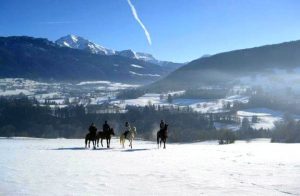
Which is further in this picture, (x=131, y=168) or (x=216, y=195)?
(x=131, y=168)

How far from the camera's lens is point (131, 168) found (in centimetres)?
2478

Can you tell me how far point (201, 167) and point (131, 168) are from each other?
13.6 ft

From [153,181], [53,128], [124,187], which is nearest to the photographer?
[124,187]

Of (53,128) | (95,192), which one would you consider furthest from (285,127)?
(95,192)

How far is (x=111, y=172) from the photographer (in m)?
22.8

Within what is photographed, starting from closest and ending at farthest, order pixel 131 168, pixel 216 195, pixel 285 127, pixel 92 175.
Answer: pixel 216 195 → pixel 92 175 → pixel 131 168 → pixel 285 127

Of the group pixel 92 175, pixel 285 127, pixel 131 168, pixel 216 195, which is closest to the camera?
pixel 216 195

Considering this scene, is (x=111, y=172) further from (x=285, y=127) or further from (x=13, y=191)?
(x=285, y=127)

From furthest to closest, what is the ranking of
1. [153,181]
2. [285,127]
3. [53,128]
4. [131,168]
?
[53,128] < [285,127] < [131,168] < [153,181]

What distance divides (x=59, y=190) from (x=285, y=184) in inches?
380

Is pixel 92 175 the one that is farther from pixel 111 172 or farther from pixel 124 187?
pixel 124 187

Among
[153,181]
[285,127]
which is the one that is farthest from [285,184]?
[285,127]

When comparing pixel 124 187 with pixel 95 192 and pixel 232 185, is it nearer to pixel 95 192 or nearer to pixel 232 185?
pixel 95 192

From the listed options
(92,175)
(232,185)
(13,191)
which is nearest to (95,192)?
(13,191)
